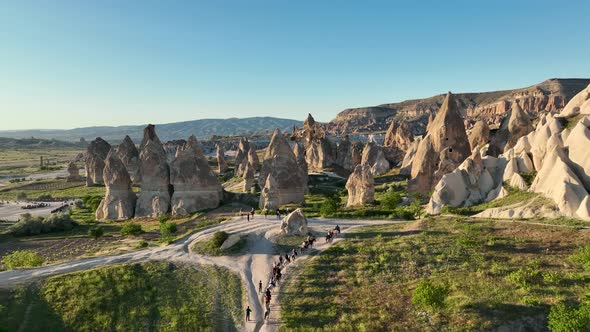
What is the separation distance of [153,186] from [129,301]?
35871mm

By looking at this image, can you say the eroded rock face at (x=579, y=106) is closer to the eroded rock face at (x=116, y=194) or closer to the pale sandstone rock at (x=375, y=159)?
the pale sandstone rock at (x=375, y=159)

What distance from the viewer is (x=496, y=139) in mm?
65438

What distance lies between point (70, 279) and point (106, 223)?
98.2ft

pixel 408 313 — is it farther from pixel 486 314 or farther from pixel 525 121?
pixel 525 121

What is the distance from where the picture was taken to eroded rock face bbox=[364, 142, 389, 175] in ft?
327

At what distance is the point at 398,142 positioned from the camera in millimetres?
133125

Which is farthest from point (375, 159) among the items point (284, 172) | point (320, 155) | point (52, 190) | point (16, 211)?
point (52, 190)

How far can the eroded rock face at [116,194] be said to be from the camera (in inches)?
2408

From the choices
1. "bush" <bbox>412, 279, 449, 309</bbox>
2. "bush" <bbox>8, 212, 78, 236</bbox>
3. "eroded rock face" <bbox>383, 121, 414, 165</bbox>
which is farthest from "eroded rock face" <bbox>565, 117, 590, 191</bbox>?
"eroded rock face" <bbox>383, 121, 414, 165</bbox>

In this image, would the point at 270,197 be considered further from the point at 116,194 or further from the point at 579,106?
the point at 579,106

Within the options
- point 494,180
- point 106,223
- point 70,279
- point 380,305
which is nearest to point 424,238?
point 380,305

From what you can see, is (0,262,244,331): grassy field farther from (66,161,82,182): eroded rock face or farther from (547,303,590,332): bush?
(66,161,82,182): eroded rock face

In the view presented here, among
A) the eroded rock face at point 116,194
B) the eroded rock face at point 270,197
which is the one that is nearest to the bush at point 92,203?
the eroded rock face at point 116,194

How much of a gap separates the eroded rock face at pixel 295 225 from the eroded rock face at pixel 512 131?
1599 inches
